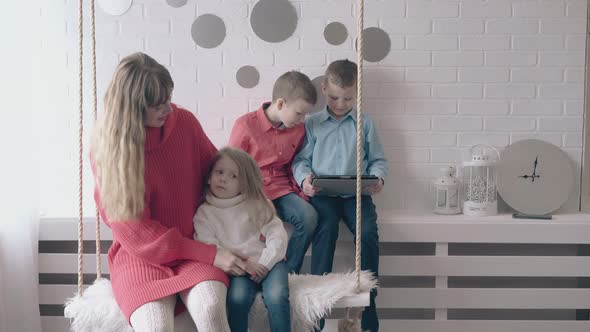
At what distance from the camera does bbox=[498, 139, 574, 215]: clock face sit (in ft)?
9.57

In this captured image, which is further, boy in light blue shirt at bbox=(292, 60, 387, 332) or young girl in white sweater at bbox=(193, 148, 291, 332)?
boy in light blue shirt at bbox=(292, 60, 387, 332)

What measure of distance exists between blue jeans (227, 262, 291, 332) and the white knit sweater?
0.35 feet

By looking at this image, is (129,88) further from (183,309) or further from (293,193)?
(293,193)

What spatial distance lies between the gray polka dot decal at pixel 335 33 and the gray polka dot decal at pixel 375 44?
0.33 feet

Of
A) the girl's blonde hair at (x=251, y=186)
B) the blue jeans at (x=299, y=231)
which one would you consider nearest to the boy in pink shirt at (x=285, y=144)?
the blue jeans at (x=299, y=231)

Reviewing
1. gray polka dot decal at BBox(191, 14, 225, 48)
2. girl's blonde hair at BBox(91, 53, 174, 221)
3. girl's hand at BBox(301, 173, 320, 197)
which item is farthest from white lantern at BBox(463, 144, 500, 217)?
girl's blonde hair at BBox(91, 53, 174, 221)

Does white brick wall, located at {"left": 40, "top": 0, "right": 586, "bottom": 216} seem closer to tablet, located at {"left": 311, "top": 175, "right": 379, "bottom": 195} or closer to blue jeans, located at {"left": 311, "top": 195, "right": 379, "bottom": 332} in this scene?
blue jeans, located at {"left": 311, "top": 195, "right": 379, "bottom": 332}

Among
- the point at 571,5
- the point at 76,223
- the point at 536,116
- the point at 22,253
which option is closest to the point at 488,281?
the point at 536,116

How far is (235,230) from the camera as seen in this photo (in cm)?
216

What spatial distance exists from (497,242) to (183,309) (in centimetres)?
151

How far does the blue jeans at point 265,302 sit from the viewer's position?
6.48ft

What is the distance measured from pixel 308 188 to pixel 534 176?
3.73 feet

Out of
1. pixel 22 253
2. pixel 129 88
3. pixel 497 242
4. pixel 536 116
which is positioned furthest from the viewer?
pixel 536 116

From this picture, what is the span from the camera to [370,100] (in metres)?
2.94
